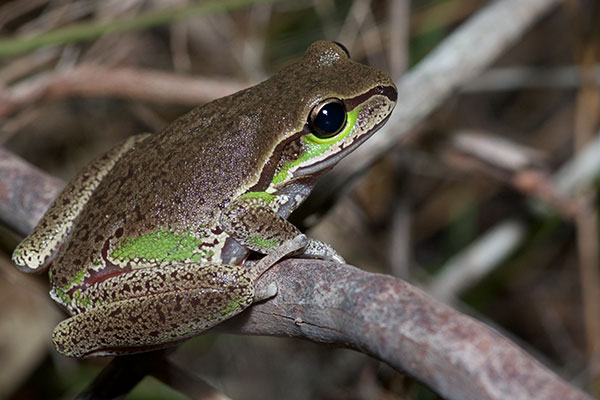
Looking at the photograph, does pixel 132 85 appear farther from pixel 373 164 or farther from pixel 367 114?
pixel 367 114

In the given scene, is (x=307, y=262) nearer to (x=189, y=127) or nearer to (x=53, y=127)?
(x=189, y=127)

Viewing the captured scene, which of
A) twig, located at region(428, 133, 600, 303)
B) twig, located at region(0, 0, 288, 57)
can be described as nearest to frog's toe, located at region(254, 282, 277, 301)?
twig, located at region(0, 0, 288, 57)

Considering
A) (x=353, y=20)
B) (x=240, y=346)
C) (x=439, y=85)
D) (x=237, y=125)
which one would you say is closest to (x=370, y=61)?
(x=353, y=20)

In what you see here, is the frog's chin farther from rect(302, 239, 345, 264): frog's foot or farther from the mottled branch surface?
the mottled branch surface

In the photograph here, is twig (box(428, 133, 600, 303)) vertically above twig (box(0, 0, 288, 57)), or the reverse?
twig (box(0, 0, 288, 57))

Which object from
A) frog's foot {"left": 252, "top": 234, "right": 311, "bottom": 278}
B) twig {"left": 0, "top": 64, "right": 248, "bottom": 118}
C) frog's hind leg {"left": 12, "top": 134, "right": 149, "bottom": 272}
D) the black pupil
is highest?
twig {"left": 0, "top": 64, "right": 248, "bottom": 118}

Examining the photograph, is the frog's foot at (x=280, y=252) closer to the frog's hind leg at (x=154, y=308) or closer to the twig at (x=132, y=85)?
the frog's hind leg at (x=154, y=308)
